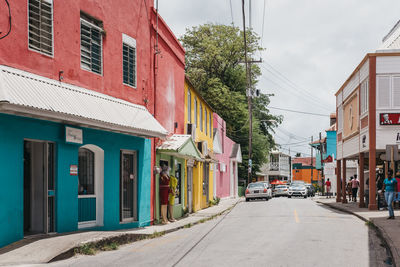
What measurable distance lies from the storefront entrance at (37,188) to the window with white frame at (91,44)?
104 inches

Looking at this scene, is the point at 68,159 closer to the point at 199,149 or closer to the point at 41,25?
the point at 41,25

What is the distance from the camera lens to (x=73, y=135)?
41.2 ft

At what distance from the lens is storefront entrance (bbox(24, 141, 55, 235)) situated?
11.8 meters

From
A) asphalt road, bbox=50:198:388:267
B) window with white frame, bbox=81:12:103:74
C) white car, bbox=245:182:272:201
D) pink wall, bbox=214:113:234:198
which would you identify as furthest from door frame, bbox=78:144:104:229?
white car, bbox=245:182:272:201

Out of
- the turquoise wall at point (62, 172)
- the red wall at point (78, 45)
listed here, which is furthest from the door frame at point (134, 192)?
the red wall at point (78, 45)

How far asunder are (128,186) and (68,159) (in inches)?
149

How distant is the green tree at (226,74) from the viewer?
49281mm

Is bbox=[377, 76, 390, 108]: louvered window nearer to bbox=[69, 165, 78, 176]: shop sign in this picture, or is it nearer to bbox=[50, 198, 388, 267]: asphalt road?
bbox=[50, 198, 388, 267]: asphalt road

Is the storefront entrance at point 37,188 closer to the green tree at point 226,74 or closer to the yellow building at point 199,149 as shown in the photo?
the yellow building at point 199,149

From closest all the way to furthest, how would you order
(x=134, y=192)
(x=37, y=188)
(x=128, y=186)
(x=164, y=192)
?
(x=37, y=188) → (x=128, y=186) → (x=134, y=192) → (x=164, y=192)

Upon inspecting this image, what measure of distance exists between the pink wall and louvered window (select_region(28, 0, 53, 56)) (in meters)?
24.8

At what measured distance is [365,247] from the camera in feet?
36.8

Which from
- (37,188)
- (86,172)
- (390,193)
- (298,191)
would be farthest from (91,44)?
(298,191)

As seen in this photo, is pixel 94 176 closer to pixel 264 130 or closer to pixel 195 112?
pixel 195 112
